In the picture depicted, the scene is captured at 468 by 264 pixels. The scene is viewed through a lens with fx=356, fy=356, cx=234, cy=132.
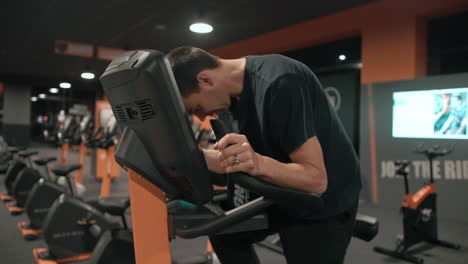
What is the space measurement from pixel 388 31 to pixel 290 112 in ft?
17.2

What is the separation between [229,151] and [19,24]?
7.54 metres

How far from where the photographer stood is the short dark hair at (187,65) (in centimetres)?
91

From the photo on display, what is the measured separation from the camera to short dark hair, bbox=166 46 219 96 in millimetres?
909

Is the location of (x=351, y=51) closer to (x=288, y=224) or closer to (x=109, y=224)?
(x=109, y=224)

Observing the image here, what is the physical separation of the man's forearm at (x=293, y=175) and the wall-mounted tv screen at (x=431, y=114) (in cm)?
398

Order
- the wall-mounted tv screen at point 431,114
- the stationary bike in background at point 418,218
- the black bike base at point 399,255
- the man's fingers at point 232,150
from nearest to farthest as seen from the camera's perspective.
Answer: the man's fingers at point 232,150 < the black bike base at point 399,255 < the stationary bike in background at point 418,218 < the wall-mounted tv screen at point 431,114

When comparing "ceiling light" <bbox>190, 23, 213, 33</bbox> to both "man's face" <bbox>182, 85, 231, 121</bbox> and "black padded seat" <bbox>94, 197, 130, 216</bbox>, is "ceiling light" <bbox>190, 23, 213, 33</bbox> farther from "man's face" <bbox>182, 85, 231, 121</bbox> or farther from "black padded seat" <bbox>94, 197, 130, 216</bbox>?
"man's face" <bbox>182, 85, 231, 121</bbox>

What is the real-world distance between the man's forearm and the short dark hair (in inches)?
11.1

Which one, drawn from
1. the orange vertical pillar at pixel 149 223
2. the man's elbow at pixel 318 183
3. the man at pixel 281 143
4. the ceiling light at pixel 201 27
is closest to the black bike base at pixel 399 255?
the man at pixel 281 143

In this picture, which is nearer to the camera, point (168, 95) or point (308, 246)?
point (168, 95)

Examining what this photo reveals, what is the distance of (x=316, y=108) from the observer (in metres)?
1.01

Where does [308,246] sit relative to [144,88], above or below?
below

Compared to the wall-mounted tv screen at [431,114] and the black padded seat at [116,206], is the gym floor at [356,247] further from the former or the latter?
the black padded seat at [116,206]

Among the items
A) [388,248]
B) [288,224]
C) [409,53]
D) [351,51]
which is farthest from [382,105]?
[288,224]
